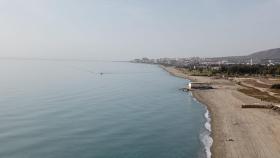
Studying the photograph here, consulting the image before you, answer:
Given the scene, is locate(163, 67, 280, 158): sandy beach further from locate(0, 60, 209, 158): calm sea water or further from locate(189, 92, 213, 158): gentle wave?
locate(0, 60, 209, 158): calm sea water

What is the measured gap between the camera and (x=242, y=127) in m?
38.4

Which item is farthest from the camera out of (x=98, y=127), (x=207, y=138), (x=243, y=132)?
(x=98, y=127)

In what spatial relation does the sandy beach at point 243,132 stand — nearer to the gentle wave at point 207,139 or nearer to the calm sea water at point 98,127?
the gentle wave at point 207,139

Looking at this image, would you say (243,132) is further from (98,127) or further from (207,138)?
(98,127)

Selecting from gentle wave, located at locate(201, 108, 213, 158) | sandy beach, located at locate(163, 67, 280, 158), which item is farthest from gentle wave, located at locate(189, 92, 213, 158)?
sandy beach, located at locate(163, 67, 280, 158)

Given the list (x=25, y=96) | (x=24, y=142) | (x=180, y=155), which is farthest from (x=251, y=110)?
(x=25, y=96)

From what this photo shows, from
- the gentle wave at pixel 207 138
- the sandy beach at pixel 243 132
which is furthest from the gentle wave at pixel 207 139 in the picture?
the sandy beach at pixel 243 132

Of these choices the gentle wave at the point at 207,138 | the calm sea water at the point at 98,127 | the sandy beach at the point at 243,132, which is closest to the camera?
the sandy beach at the point at 243,132

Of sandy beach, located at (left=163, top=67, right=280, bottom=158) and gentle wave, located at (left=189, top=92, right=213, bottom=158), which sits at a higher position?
sandy beach, located at (left=163, top=67, right=280, bottom=158)

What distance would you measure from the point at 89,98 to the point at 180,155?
117ft

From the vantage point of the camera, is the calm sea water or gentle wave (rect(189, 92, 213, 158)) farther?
the calm sea water

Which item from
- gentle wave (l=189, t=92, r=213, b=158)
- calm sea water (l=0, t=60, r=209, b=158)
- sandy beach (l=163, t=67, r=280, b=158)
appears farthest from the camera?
calm sea water (l=0, t=60, r=209, b=158)

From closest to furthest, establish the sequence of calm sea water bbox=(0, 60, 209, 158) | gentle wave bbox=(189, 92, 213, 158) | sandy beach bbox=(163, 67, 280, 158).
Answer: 1. sandy beach bbox=(163, 67, 280, 158)
2. gentle wave bbox=(189, 92, 213, 158)
3. calm sea water bbox=(0, 60, 209, 158)

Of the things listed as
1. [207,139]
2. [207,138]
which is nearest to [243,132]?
[207,138]
